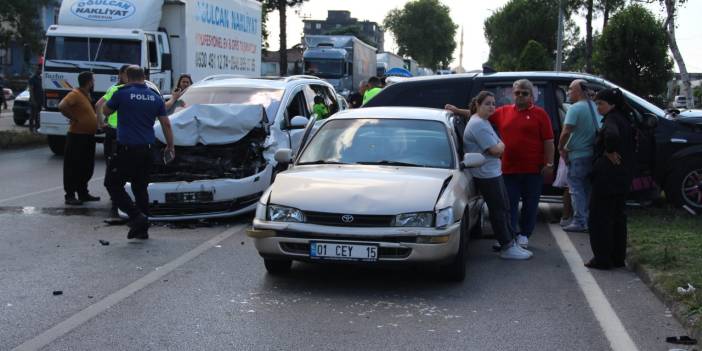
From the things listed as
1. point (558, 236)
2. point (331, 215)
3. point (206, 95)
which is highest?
point (206, 95)

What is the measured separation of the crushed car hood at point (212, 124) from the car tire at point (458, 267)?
4.34 m

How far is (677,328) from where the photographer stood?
5.95 m

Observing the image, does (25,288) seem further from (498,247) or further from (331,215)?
(498,247)

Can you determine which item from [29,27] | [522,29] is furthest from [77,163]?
[522,29]

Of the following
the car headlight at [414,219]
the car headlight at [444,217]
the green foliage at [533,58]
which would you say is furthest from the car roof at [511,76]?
the green foliage at [533,58]

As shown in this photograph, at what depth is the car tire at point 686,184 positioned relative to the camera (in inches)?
424

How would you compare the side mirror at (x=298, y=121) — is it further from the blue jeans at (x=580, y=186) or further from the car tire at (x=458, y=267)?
the car tire at (x=458, y=267)

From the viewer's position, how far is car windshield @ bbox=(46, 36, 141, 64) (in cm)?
1812

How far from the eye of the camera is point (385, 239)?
6.66 m

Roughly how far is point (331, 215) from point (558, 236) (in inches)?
158

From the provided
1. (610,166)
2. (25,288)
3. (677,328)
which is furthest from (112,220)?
(677,328)

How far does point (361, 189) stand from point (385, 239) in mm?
538

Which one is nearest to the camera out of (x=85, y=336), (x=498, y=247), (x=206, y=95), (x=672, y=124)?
(x=85, y=336)

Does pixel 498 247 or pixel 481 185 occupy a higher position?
pixel 481 185
